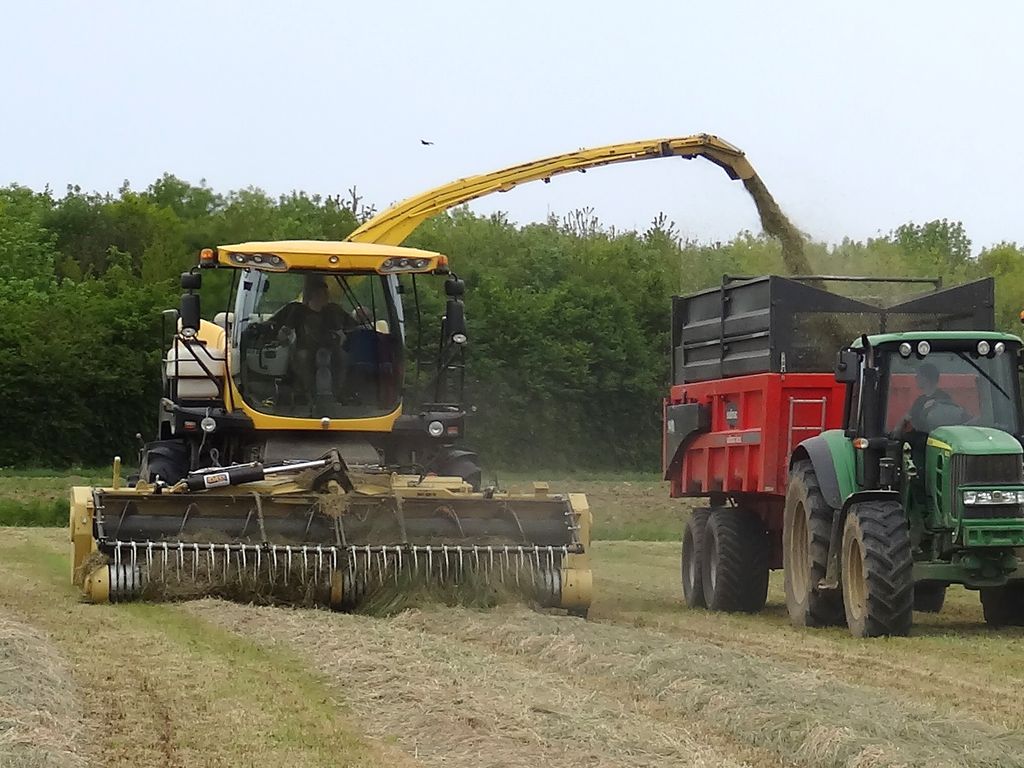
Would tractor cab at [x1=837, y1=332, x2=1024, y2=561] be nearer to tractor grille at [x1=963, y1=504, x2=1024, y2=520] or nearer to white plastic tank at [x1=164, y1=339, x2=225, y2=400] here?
tractor grille at [x1=963, y1=504, x2=1024, y2=520]

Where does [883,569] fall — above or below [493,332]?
below

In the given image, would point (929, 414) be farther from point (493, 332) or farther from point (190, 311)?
point (493, 332)

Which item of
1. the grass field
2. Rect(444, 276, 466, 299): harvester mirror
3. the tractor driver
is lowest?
the grass field

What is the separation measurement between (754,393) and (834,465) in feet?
5.91

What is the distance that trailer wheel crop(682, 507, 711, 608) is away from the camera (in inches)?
623

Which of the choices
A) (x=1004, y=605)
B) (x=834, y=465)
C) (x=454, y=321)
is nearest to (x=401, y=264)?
(x=454, y=321)

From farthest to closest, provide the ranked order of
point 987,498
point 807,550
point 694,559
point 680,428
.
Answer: point 680,428, point 694,559, point 807,550, point 987,498

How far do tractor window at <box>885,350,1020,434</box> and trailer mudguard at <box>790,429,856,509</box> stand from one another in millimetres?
389

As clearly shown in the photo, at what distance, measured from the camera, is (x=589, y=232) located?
172 ft

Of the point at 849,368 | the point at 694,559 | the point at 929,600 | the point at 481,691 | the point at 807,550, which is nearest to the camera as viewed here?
the point at 481,691

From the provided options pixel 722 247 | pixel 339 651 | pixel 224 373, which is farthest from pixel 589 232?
pixel 339 651

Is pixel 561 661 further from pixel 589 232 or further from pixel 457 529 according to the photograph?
pixel 589 232

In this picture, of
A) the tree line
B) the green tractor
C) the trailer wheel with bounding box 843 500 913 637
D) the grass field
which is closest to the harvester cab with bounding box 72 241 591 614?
the grass field

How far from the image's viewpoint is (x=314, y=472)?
43.0 feet
